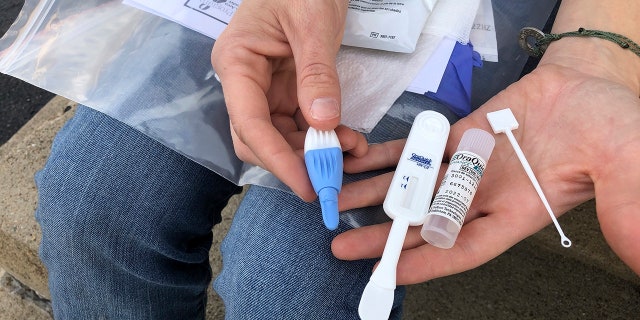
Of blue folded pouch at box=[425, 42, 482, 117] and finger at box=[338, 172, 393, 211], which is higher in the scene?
blue folded pouch at box=[425, 42, 482, 117]

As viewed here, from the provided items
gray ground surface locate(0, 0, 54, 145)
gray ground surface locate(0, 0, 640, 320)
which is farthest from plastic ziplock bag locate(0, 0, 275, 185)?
gray ground surface locate(0, 0, 54, 145)

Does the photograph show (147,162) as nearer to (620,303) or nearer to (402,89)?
(402,89)

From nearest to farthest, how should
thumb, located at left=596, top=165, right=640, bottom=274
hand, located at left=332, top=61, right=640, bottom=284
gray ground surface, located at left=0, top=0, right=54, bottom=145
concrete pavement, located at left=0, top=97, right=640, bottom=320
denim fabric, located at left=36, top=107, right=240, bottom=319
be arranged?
1. thumb, located at left=596, top=165, right=640, bottom=274
2. hand, located at left=332, top=61, right=640, bottom=284
3. denim fabric, located at left=36, top=107, right=240, bottom=319
4. concrete pavement, located at left=0, top=97, right=640, bottom=320
5. gray ground surface, located at left=0, top=0, right=54, bottom=145

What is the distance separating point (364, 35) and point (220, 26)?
0.25 meters

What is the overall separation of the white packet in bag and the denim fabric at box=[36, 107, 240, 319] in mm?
344

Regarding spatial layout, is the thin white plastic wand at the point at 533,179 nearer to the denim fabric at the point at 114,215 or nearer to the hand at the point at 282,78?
the hand at the point at 282,78

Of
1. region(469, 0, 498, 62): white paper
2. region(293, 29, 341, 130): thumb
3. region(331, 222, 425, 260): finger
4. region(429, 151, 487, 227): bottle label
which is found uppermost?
region(293, 29, 341, 130): thumb

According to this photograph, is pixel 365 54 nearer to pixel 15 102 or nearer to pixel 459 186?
pixel 459 186

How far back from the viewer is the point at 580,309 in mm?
1400

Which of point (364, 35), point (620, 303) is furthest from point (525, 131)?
point (620, 303)

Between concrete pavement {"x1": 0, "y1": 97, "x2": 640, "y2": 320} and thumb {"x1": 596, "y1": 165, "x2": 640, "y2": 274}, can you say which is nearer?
thumb {"x1": 596, "y1": 165, "x2": 640, "y2": 274}

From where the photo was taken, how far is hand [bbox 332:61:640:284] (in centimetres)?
79

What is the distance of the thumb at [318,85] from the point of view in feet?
2.51

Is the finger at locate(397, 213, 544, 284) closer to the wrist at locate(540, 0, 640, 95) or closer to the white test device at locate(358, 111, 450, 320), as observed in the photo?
the white test device at locate(358, 111, 450, 320)
